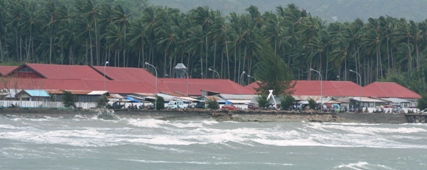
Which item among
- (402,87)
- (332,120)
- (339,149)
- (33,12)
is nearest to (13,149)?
(339,149)

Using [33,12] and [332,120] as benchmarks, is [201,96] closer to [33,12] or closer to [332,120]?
[332,120]

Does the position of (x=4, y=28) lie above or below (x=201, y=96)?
above

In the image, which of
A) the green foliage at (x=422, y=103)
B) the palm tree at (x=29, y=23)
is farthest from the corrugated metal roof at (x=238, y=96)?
the palm tree at (x=29, y=23)

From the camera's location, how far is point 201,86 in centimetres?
9500

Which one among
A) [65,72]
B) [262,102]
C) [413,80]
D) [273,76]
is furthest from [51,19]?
[413,80]

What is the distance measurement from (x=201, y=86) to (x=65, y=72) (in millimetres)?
13939

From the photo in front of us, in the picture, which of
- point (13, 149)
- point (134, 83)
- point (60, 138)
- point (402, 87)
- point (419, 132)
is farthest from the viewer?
point (402, 87)

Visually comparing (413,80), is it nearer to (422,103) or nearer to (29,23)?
(422,103)

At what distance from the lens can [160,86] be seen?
93000 mm

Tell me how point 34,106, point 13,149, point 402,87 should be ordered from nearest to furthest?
point 13,149
point 34,106
point 402,87

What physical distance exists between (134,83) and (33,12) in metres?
28.8

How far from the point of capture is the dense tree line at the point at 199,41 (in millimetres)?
110125

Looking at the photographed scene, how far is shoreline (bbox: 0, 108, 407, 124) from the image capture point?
7044cm

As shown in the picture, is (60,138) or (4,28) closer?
(60,138)
